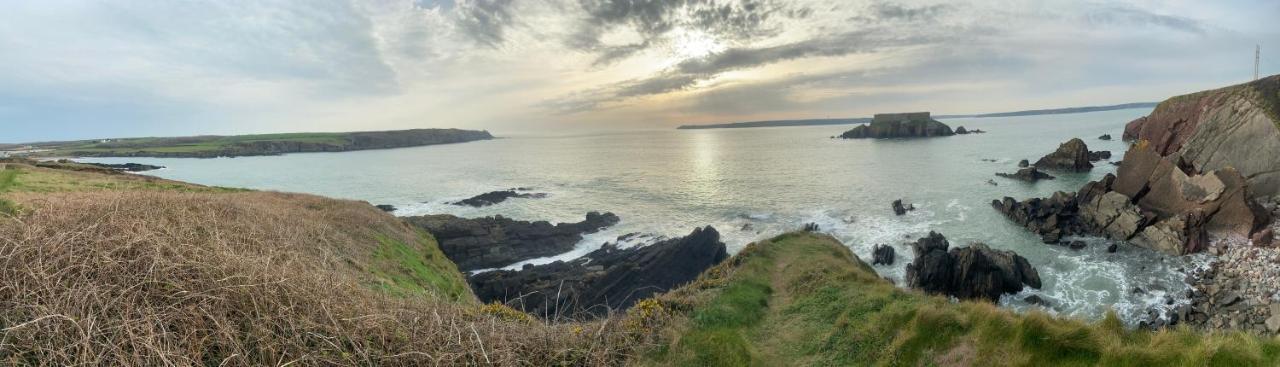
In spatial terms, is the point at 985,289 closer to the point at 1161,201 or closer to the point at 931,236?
the point at 931,236

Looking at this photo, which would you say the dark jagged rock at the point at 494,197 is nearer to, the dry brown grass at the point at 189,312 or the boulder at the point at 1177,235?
the dry brown grass at the point at 189,312

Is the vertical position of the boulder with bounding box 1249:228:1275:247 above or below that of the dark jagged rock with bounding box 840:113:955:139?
below

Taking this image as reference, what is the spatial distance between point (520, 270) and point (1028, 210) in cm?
3946

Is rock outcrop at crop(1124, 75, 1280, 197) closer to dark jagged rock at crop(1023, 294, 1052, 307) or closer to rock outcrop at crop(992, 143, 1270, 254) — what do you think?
rock outcrop at crop(992, 143, 1270, 254)

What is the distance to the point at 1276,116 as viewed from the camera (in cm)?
3944

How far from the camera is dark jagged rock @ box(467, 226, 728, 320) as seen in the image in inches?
1050

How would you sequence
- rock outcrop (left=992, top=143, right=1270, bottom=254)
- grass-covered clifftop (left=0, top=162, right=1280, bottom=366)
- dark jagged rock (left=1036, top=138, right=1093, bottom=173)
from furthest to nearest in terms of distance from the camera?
Result: dark jagged rock (left=1036, top=138, right=1093, bottom=173)
rock outcrop (left=992, top=143, right=1270, bottom=254)
grass-covered clifftop (left=0, top=162, right=1280, bottom=366)

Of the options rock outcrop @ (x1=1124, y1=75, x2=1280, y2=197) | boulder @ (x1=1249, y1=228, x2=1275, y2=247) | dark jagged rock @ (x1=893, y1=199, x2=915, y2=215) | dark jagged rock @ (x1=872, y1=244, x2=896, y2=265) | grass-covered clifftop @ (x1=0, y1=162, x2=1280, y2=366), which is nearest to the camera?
grass-covered clifftop @ (x1=0, y1=162, x2=1280, y2=366)

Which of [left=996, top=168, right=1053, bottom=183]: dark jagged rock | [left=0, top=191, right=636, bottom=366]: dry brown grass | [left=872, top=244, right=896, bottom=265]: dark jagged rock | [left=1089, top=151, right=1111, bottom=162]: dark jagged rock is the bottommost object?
[left=872, top=244, right=896, bottom=265]: dark jagged rock

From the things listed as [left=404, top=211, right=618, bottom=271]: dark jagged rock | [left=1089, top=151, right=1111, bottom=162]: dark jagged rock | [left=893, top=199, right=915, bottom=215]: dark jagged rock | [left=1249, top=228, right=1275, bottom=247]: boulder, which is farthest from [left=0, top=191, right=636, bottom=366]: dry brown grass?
[left=1089, top=151, right=1111, bottom=162]: dark jagged rock

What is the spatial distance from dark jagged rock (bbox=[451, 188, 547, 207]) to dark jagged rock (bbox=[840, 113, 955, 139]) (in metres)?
142

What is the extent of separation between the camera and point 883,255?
1231 inches

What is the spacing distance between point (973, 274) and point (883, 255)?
19.5ft

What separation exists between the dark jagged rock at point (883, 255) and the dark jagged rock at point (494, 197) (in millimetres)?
42162
